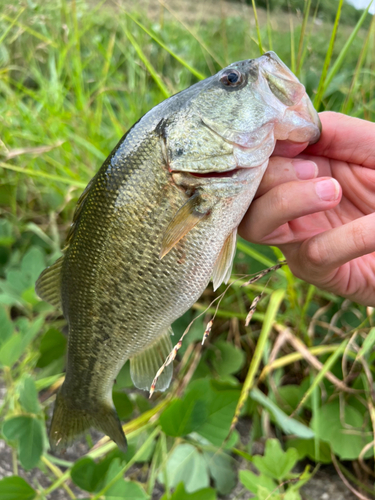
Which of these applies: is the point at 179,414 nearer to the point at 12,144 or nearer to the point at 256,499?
the point at 256,499

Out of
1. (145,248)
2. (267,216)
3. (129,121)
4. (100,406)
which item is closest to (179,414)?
(100,406)

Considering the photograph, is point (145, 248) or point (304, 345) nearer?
point (145, 248)

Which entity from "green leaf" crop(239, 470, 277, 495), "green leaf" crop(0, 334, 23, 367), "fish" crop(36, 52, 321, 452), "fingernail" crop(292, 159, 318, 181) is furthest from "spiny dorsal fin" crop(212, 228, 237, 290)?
"green leaf" crop(0, 334, 23, 367)

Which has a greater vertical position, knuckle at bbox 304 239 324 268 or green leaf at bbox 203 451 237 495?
knuckle at bbox 304 239 324 268

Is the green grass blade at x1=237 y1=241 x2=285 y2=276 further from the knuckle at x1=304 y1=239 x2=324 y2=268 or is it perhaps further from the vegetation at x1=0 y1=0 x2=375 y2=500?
the knuckle at x1=304 y1=239 x2=324 y2=268

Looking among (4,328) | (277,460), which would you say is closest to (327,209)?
(277,460)
